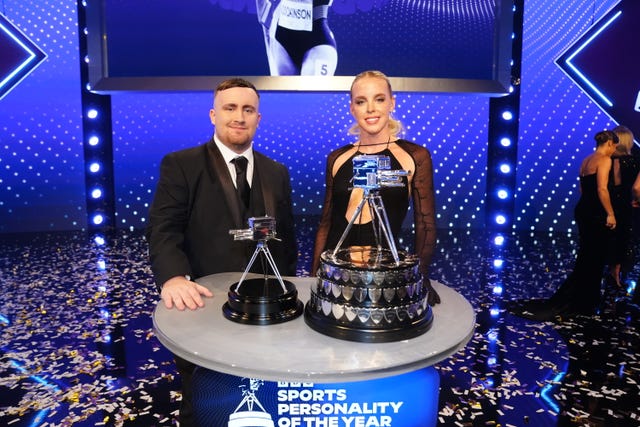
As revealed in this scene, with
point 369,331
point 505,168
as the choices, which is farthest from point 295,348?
point 505,168

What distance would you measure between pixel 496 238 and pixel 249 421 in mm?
7505

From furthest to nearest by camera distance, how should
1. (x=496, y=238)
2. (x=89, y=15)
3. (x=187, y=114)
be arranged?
(x=187, y=114) < (x=496, y=238) < (x=89, y=15)

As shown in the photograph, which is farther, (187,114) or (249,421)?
(187,114)

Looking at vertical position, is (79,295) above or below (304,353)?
below

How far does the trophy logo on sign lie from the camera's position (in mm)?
1416

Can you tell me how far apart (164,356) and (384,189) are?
236cm

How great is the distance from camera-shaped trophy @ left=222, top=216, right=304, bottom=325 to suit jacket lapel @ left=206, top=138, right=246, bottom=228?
0.52m

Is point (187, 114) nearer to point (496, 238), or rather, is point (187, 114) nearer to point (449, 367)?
point (496, 238)

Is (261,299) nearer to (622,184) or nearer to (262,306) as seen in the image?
(262,306)

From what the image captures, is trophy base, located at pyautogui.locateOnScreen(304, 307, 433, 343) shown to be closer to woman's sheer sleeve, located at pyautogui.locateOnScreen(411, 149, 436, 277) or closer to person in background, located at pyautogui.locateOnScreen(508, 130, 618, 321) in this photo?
woman's sheer sleeve, located at pyautogui.locateOnScreen(411, 149, 436, 277)

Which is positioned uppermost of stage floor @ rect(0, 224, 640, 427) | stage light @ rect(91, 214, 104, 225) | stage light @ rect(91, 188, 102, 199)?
stage light @ rect(91, 188, 102, 199)

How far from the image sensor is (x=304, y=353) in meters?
1.23

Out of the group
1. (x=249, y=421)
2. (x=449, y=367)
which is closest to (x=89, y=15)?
(x=449, y=367)

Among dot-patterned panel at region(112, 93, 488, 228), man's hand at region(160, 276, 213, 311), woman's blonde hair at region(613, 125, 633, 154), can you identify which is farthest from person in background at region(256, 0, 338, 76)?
man's hand at region(160, 276, 213, 311)
